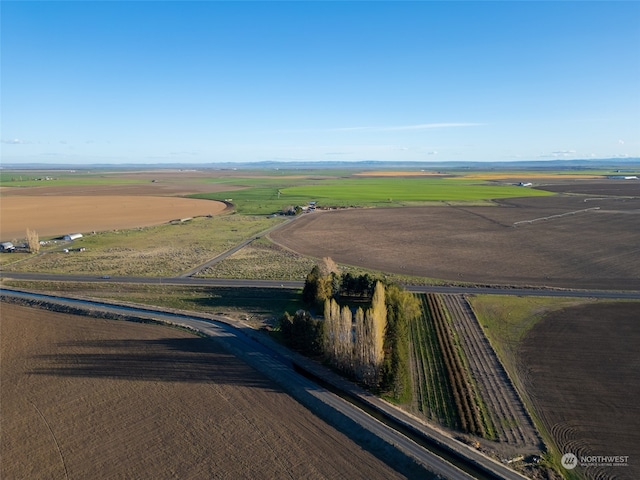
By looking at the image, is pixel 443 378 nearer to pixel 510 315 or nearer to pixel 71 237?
pixel 510 315

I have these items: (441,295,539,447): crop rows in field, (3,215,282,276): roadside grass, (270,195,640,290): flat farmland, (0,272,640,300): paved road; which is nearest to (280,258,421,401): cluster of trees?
(441,295,539,447): crop rows in field

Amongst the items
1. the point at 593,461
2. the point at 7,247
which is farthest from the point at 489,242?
the point at 7,247

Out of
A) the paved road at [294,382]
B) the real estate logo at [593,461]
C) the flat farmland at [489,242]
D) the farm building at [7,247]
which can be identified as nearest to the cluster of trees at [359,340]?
the paved road at [294,382]

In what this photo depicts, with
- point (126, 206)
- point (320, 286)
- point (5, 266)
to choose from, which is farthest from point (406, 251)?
point (126, 206)

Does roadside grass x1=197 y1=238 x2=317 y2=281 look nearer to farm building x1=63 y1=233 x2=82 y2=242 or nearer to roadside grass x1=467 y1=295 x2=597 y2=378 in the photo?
roadside grass x1=467 y1=295 x2=597 y2=378

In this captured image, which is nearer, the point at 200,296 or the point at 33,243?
the point at 200,296

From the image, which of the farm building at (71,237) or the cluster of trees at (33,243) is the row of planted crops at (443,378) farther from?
the farm building at (71,237)

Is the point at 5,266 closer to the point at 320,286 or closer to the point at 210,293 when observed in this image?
the point at 210,293
